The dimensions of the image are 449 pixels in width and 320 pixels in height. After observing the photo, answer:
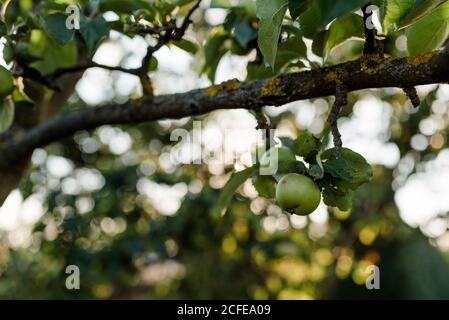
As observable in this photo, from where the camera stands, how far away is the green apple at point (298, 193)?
62 cm

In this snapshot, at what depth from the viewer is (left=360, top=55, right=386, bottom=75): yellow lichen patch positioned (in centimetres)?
63

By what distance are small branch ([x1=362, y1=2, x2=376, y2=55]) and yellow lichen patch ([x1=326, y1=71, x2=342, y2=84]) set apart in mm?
40

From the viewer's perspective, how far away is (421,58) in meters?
0.60

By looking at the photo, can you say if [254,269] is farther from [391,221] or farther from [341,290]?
[341,290]

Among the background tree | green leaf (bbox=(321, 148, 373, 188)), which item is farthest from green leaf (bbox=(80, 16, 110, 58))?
green leaf (bbox=(321, 148, 373, 188))

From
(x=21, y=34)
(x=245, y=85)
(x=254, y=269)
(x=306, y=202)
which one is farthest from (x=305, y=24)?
(x=254, y=269)

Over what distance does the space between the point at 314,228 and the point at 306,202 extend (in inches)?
101

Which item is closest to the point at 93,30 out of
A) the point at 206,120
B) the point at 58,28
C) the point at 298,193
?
the point at 58,28

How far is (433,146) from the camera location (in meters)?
2.90

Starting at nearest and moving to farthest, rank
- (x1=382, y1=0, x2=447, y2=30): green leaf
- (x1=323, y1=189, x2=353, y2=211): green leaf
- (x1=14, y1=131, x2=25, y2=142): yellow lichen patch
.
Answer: (x1=382, y1=0, x2=447, y2=30): green leaf → (x1=323, y1=189, x2=353, y2=211): green leaf → (x1=14, y1=131, x2=25, y2=142): yellow lichen patch

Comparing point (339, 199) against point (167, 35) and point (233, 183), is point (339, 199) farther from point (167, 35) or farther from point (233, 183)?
point (167, 35)

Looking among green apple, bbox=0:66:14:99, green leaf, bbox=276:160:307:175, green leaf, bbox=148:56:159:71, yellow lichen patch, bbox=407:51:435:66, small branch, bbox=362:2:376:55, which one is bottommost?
green leaf, bbox=276:160:307:175

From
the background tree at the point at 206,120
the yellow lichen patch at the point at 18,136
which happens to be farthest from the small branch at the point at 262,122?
the yellow lichen patch at the point at 18,136

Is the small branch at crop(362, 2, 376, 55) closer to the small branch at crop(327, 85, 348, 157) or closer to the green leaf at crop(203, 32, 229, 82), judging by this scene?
the small branch at crop(327, 85, 348, 157)
